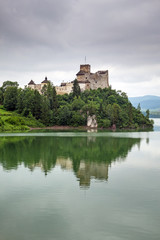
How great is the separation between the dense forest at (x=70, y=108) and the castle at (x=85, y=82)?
7.15m

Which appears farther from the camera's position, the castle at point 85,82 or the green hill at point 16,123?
the castle at point 85,82

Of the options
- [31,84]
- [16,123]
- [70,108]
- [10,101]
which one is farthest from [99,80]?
[16,123]

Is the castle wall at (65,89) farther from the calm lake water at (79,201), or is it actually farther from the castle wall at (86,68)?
the calm lake water at (79,201)

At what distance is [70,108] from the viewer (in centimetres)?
11081

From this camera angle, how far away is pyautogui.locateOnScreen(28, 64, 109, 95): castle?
134250 millimetres

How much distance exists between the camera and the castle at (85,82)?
134m

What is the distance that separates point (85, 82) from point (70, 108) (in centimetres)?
2674

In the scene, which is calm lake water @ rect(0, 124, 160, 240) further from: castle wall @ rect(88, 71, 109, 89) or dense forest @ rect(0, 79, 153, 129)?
castle wall @ rect(88, 71, 109, 89)

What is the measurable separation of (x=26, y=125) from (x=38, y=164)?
64.6 m

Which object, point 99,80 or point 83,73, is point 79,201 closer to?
point 83,73

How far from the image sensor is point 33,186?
60.1 feet

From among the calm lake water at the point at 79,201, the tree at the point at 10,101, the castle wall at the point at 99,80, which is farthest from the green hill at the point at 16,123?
the calm lake water at the point at 79,201

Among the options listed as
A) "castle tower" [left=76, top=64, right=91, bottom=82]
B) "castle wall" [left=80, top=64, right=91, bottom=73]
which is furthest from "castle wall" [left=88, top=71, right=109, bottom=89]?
"castle wall" [left=80, top=64, right=91, bottom=73]

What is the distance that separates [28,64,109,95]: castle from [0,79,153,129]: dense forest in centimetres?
715
